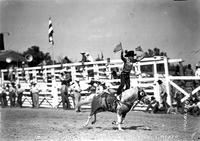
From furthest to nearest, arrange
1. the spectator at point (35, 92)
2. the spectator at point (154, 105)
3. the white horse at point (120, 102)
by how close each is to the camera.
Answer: the spectator at point (35, 92) < the spectator at point (154, 105) < the white horse at point (120, 102)

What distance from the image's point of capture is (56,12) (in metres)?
12.2

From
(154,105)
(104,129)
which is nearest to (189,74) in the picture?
(154,105)

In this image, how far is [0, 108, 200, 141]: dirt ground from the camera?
1047 centimetres

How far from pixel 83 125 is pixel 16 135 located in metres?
2.18

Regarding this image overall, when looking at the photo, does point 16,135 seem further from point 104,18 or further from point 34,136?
point 104,18

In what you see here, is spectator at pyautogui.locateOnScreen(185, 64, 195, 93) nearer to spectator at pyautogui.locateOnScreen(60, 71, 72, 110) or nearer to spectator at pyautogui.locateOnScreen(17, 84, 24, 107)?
spectator at pyautogui.locateOnScreen(60, 71, 72, 110)

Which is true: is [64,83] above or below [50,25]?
below

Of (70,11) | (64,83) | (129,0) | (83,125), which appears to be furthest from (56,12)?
(64,83)

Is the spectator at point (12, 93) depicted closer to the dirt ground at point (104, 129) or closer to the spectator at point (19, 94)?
the spectator at point (19, 94)

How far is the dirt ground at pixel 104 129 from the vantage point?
1047cm

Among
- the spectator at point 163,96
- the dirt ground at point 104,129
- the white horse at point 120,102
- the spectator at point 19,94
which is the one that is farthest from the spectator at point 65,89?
the white horse at point 120,102

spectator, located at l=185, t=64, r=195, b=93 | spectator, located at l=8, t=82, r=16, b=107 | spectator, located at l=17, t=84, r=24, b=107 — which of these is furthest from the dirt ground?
spectator, located at l=8, t=82, r=16, b=107

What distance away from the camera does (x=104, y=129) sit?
11.6 metres

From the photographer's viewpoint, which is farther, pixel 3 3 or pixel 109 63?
pixel 109 63
